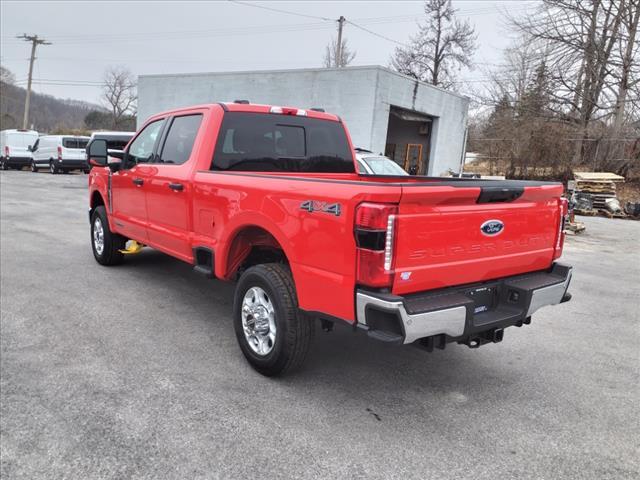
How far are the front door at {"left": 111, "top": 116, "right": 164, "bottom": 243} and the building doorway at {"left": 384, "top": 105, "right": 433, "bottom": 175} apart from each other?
60.3 ft

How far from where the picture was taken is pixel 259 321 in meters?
3.65

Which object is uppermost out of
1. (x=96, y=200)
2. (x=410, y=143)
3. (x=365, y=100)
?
(x=365, y=100)

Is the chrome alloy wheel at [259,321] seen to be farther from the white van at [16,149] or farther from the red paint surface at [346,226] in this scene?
the white van at [16,149]

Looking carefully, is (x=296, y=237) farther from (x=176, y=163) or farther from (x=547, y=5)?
(x=547, y=5)

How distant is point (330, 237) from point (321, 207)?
19cm

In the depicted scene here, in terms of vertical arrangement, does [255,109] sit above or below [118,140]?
below

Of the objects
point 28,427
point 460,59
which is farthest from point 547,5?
point 28,427

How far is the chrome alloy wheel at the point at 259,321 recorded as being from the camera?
357cm

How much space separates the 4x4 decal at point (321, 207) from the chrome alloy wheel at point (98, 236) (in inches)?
179

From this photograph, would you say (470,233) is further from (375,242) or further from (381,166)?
(381,166)

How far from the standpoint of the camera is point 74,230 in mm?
9609

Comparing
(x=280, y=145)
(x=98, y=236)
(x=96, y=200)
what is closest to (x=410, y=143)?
(x=96, y=200)

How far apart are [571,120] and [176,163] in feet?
89.4

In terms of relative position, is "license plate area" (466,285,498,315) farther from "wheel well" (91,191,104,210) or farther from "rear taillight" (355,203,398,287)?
"wheel well" (91,191,104,210)
